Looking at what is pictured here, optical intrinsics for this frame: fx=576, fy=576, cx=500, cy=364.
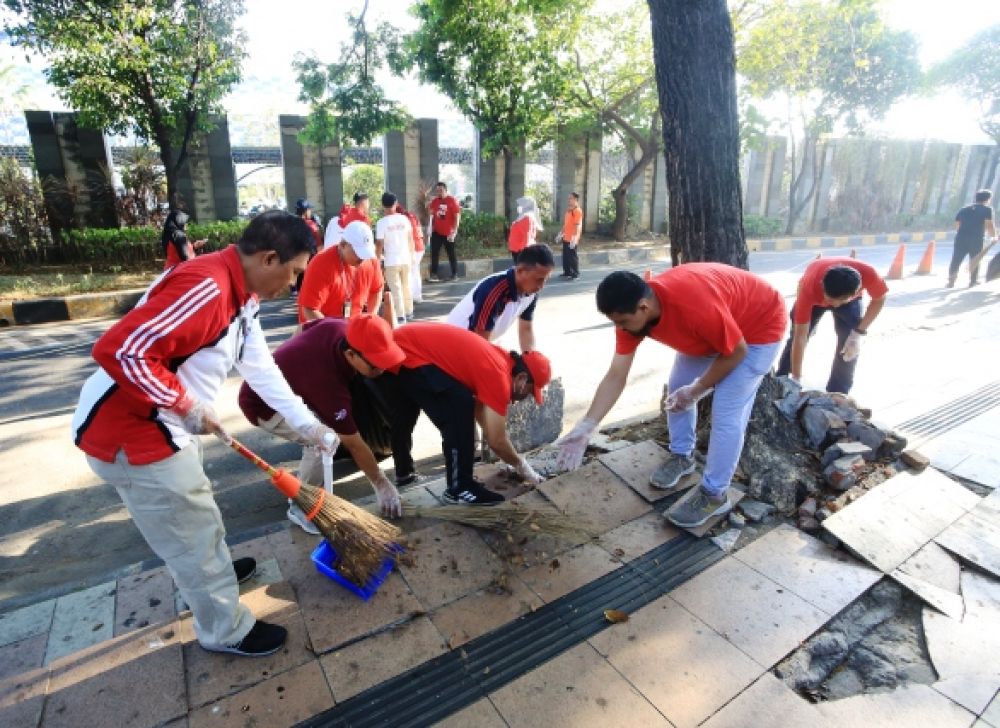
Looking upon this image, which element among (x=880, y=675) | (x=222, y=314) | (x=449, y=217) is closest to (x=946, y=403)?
(x=880, y=675)

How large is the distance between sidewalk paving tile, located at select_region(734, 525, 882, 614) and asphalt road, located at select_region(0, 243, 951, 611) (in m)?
2.02

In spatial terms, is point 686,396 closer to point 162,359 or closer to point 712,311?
point 712,311

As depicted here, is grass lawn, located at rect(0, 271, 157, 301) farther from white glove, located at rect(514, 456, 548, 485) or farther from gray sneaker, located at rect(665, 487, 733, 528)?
gray sneaker, located at rect(665, 487, 733, 528)

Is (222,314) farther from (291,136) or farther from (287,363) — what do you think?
(291,136)

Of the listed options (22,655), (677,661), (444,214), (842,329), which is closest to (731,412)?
Result: (677,661)

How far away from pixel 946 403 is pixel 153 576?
620cm

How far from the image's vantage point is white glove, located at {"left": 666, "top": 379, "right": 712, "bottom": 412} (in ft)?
9.95

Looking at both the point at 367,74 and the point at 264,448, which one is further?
the point at 367,74

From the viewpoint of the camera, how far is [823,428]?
3773 millimetres

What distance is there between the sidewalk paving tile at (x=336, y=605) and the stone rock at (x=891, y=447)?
10.4 ft

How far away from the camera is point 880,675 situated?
2.38 meters

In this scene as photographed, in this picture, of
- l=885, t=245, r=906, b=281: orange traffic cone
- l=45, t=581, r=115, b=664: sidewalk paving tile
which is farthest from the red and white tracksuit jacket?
l=885, t=245, r=906, b=281: orange traffic cone

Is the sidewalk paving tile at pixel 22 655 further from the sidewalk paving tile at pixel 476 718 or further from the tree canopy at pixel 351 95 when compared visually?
the tree canopy at pixel 351 95

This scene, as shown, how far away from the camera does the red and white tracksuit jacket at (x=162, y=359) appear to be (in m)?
1.73
